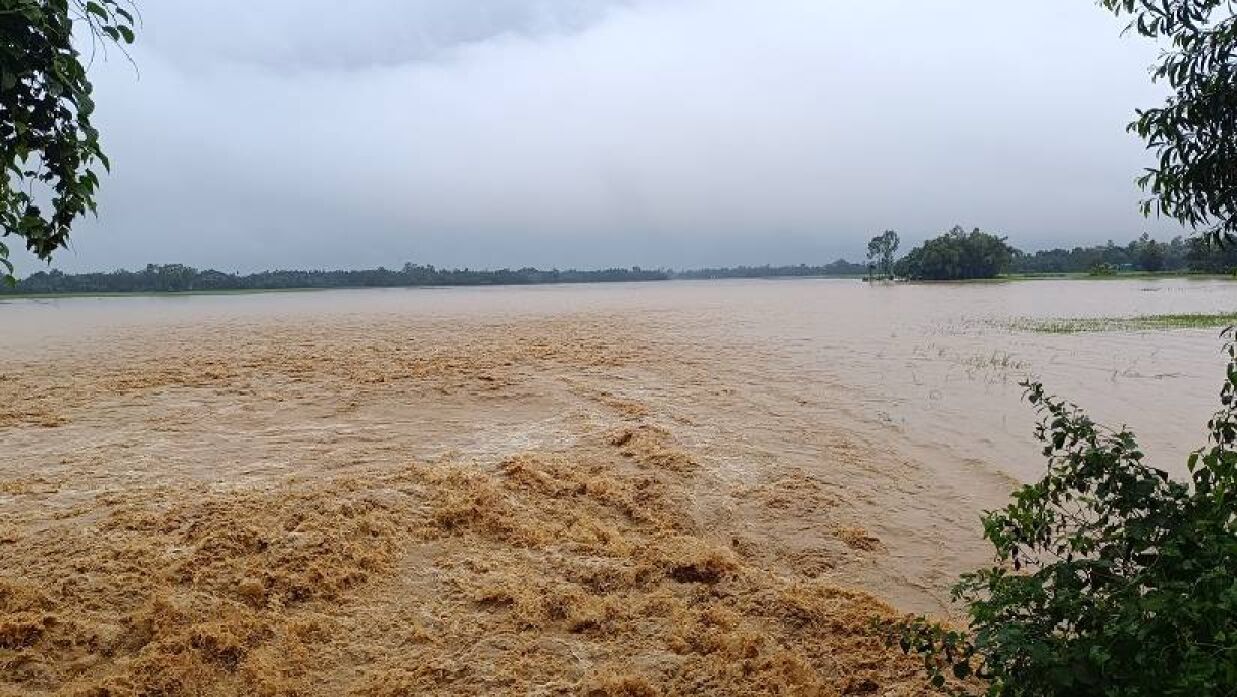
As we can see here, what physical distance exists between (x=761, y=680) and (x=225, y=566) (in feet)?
13.4

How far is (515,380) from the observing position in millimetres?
15352

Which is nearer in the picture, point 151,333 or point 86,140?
point 86,140

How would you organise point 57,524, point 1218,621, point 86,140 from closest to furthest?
point 1218,621, point 86,140, point 57,524

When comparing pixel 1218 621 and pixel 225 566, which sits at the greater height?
pixel 1218 621

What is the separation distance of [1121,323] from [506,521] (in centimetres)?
3034

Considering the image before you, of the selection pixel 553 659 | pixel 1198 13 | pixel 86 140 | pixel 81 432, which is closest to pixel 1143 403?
pixel 1198 13

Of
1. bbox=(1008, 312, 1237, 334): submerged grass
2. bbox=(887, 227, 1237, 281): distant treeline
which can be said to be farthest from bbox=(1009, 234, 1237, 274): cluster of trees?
bbox=(1008, 312, 1237, 334): submerged grass

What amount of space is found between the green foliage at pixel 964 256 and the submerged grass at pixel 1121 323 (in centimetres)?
8328

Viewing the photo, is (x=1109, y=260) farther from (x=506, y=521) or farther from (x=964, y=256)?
(x=506, y=521)

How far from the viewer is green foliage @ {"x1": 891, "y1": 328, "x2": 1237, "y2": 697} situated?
7.13 ft

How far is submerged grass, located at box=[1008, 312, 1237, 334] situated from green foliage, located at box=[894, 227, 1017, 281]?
83281mm

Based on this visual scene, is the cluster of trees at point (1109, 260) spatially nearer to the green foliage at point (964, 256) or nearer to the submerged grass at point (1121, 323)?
the green foliage at point (964, 256)

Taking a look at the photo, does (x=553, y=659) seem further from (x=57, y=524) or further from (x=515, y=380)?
(x=515, y=380)

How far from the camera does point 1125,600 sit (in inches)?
95.7
